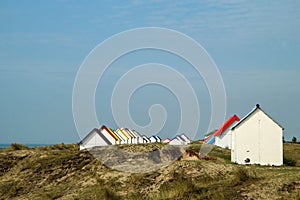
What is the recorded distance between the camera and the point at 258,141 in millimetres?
34969

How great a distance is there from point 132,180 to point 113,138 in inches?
1216

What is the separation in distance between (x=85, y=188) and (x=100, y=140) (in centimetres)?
2155

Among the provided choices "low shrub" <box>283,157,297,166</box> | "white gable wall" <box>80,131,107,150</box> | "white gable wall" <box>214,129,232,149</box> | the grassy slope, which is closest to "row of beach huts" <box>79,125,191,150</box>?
"white gable wall" <box>80,131,107,150</box>

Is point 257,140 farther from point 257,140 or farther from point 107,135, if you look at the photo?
point 107,135

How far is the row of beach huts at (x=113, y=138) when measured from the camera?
150ft

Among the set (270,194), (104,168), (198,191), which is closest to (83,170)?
(104,168)

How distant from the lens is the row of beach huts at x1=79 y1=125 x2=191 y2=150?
45.7 meters

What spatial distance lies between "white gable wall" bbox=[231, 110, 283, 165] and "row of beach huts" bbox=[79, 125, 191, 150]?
14580mm

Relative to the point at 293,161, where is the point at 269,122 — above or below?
above

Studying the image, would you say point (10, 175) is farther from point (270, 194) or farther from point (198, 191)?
point (270, 194)

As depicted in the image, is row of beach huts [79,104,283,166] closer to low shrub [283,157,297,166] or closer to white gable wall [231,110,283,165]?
white gable wall [231,110,283,165]

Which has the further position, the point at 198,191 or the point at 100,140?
the point at 100,140

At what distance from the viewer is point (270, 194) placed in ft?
60.0

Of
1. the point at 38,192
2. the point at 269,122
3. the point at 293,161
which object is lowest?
the point at 38,192
